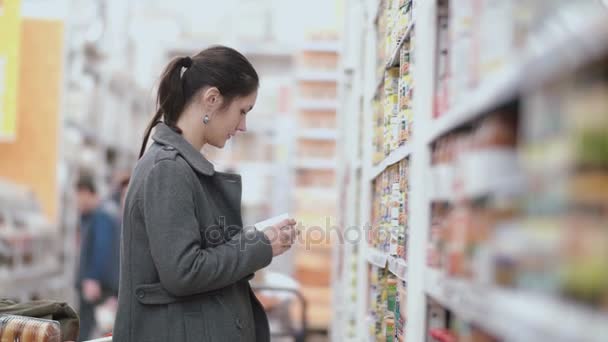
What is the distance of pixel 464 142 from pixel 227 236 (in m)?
0.93

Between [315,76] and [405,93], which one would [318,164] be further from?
[405,93]

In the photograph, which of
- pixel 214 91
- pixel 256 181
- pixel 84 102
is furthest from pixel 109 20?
pixel 214 91

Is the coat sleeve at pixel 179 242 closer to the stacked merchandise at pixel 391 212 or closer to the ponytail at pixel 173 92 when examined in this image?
the ponytail at pixel 173 92

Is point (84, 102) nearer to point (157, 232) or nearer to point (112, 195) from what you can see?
point (112, 195)

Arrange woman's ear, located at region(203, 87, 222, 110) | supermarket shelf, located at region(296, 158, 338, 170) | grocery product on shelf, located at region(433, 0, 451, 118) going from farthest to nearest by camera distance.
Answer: supermarket shelf, located at region(296, 158, 338, 170), woman's ear, located at region(203, 87, 222, 110), grocery product on shelf, located at region(433, 0, 451, 118)

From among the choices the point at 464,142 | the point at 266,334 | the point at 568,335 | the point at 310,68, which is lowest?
the point at 266,334

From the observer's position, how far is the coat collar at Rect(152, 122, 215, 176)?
70.4 inches

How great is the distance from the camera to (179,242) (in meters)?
1.66

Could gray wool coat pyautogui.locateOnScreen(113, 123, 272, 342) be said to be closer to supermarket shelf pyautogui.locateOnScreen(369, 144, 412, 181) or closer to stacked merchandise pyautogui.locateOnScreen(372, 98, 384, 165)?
supermarket shelf pyautogui.locateOnScreen(369, 144, 412, 181)

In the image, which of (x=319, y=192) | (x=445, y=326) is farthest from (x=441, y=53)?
(x=319, y=192)

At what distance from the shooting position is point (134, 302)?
177 cm

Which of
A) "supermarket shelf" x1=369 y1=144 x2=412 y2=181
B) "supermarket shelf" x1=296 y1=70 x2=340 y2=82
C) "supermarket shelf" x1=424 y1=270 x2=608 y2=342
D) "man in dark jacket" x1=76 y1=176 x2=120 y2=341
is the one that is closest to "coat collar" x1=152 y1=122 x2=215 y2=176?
"supermarket shelf" x1=369 y1=144 x2=412 y2=181

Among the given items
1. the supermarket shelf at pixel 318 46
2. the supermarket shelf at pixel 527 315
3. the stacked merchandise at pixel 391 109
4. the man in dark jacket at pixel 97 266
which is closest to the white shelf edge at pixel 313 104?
the supermarket shelf at pixel 318 46

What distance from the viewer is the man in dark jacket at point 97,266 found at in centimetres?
470
